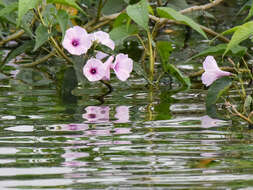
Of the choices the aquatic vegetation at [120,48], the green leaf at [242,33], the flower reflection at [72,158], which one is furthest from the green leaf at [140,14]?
the flower reflection at [72,158]

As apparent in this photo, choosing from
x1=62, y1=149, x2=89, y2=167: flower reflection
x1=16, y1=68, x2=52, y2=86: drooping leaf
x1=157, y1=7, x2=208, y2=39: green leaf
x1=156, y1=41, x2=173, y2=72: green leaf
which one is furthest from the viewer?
x1=16, y1=68, x2=52, y2=86: drooping leaf

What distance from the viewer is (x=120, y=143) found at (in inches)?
106

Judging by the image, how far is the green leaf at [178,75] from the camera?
12.1 ft

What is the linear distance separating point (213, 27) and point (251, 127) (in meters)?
2.88

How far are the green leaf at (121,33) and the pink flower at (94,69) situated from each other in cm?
19

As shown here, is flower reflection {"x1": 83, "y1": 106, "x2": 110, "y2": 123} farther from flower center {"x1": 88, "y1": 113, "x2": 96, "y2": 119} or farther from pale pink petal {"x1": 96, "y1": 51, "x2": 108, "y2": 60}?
pale pink petal {"x1": 96, "y1": 51, "x2": 108, "y2": 60}

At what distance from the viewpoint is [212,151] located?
2.58 metres

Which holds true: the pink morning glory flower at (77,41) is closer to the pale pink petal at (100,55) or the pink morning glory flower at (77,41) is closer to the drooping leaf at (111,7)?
the pale pink petal at (100,55)

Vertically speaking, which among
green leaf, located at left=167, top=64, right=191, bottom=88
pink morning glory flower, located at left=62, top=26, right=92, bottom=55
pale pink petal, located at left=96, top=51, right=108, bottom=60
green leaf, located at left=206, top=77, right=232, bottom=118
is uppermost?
pink morning glory flower, located at left=62, top=26, right=92, bottom=55

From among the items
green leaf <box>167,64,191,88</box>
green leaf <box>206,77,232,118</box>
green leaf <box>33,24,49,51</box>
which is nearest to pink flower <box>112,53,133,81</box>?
green leaf <box>167,64,191,88</box>

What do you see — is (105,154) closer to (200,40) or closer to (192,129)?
(192,129)

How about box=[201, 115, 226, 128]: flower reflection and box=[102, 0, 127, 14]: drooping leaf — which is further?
box=[102, 0, 127, 14]: drooping leaf

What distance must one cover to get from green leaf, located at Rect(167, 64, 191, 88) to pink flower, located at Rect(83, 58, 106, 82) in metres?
0.39

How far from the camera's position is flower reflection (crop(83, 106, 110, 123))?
311cm
